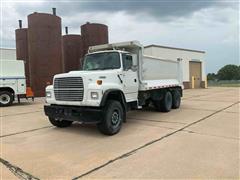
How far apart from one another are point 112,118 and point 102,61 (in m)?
2.08

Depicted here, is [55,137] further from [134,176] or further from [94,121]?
[134,176]

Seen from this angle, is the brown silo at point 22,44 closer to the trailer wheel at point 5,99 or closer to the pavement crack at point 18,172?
the trailer wheel at point 5,99

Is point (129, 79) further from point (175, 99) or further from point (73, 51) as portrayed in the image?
point (73, 51)

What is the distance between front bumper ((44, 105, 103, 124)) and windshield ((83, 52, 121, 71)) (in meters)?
1.70

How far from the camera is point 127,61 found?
8.24 m

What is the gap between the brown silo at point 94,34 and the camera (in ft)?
77.7

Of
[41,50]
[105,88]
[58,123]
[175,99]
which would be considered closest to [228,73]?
[41,50]

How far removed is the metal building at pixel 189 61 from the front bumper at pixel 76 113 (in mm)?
20995

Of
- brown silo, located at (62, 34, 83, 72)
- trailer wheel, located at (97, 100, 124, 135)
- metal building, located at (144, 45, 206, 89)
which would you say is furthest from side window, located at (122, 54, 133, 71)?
metal building, located at (144, 45, 206, 89)

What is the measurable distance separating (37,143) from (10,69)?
1032 centimetres

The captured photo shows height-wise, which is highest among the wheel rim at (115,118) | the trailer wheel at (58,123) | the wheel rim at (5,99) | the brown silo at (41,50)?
the brown silo at (41,50)

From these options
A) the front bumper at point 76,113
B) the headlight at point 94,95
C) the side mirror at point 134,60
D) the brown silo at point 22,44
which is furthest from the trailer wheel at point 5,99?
the headlight at point 94,95

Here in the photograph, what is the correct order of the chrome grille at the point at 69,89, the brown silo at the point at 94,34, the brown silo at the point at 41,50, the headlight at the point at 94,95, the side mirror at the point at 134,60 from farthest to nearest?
the brown silo at the point at 94,34 → the brown silo at the point at 41,50 → the side mirror at the point at 134,60 → the chrome grille at the point at 69,89 → the headlight at the point at 94,95

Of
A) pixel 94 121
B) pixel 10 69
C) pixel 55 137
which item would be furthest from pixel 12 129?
pixel 10 69
